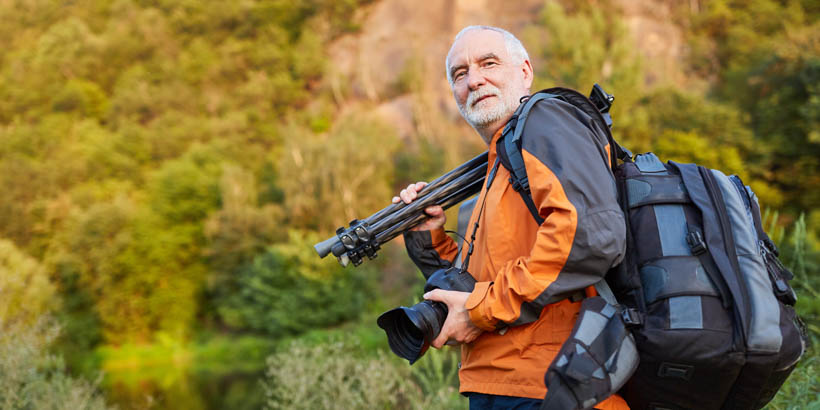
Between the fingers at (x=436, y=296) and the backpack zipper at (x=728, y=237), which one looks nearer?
the backpack zipper at (x=728, y=237)

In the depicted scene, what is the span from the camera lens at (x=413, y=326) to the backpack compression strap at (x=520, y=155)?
42cm

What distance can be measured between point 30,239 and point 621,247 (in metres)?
39.8

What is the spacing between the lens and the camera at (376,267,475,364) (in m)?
1.88

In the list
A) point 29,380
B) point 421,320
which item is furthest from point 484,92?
point 29,380

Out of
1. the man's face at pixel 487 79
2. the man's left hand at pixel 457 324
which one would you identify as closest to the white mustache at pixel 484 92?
the man's face at pixel 487 79

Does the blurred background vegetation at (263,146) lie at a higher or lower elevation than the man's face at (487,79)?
higher

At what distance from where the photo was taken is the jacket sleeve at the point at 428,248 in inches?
105

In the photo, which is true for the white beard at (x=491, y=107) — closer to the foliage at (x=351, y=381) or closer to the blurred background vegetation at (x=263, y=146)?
→ the foliage at (x=351, y=381)

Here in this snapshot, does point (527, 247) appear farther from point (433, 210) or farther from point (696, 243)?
point (433, 210)

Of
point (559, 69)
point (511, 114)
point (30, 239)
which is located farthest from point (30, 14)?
point (511, 114)

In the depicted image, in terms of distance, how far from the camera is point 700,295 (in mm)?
1543

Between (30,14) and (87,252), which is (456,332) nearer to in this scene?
(87,252)

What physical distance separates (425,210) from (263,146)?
40445mm

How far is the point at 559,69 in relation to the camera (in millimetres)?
29062
